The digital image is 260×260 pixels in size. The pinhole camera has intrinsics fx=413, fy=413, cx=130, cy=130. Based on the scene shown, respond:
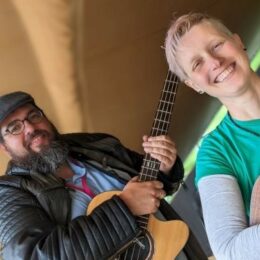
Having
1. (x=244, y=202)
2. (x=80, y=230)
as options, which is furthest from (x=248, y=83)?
(x=80, y=230)

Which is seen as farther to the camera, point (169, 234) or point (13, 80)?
point (13, 80)

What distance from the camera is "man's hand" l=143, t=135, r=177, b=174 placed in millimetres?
1241

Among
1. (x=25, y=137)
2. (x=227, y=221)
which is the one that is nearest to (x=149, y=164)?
(x=25, y=137)

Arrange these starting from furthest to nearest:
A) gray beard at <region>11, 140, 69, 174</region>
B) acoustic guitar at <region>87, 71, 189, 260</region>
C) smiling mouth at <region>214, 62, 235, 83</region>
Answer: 1. gray beard at <region>11, 140, 69, 174</region>
2. acoustic guitar at <region>87, 71, 189, 260</region>
3. smiling mouth at <region>214, 62, 235, 83</region>

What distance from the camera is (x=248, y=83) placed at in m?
0.85

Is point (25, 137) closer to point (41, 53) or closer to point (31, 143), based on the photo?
point (31, 143)

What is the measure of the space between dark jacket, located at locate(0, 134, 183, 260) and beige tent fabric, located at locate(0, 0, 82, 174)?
0.39 m

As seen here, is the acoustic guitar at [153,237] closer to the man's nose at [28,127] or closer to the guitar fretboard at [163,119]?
the guitar fretboard at [163,119]

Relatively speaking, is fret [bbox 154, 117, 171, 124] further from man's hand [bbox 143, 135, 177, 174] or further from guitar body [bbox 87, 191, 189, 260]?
guitar body [bbox 87, 191, 189, 260]

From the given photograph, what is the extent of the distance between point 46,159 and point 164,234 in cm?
44

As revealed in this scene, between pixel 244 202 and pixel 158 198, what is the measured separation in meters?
0.43

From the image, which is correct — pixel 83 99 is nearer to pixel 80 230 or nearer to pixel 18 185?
pixel 18 185

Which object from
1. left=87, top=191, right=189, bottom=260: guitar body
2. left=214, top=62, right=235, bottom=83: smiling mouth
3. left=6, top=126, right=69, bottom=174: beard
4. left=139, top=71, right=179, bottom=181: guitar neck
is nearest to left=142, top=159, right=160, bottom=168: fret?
left=139, top=71, right=179, bottom=181: guitar neck

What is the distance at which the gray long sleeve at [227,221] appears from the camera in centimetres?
70
